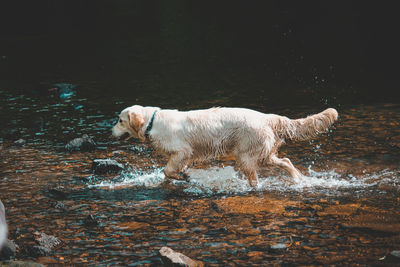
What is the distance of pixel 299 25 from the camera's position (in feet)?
93.6

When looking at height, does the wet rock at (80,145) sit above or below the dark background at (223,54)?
below

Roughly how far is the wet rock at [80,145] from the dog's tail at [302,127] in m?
4.67

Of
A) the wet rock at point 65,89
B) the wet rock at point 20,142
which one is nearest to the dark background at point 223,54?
the wet rock at point 65,89

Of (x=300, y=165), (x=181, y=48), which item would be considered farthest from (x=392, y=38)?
(x=300, y=165)

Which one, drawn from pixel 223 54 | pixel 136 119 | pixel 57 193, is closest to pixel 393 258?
pixel 136 119

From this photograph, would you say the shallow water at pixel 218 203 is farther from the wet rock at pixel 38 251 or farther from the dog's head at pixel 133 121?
the dog's head at pixel 133 121

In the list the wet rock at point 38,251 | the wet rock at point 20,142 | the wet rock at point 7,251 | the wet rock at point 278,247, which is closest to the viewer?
the wet rock at point 278,247

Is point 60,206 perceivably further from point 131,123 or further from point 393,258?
point 393,258

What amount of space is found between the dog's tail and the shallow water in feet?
2.56

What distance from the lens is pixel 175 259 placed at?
5.03m

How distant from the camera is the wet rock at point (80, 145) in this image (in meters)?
10.3

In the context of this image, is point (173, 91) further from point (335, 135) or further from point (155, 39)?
point (155, 39)

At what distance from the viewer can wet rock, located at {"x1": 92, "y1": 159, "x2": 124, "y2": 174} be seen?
8859 millimetres

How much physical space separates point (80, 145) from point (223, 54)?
43.4ft
